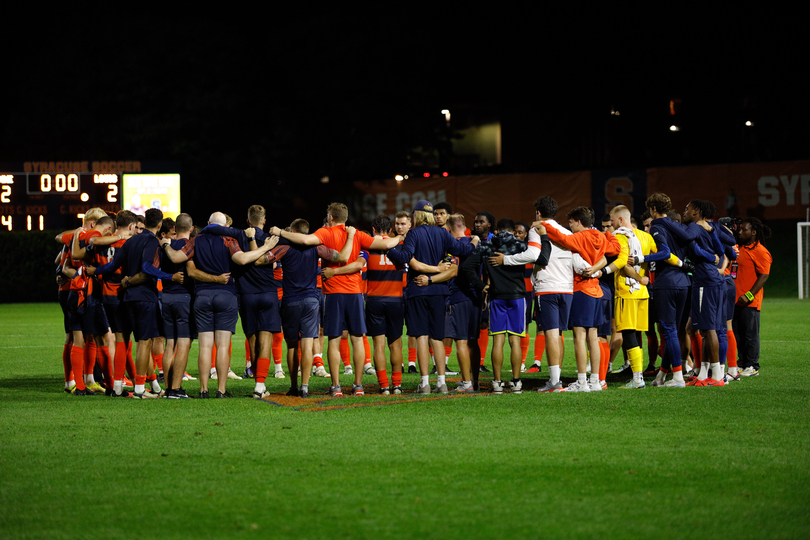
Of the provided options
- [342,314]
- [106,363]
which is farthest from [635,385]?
[106,363]

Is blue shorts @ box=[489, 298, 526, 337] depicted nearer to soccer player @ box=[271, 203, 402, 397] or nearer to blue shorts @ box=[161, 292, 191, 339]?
soccer player @ box=[271, 203, 402, 397]

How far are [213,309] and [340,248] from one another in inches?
63.0

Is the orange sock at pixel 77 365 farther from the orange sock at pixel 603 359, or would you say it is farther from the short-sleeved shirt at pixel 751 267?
the short-sleeved shirt at pixel 751 267

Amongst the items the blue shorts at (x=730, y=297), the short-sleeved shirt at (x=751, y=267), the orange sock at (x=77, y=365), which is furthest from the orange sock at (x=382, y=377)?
the short-sleeved shirt at (x=751, y=267)

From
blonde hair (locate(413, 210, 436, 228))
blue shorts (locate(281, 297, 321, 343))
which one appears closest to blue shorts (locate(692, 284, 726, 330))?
blonde hair (locate(413, 210, 436, 228))

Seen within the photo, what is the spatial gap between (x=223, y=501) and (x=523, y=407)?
4277mm

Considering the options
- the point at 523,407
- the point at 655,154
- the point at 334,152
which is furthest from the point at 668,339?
the point at 334,152

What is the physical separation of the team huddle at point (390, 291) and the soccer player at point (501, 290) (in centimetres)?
2

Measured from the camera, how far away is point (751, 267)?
40.5ft

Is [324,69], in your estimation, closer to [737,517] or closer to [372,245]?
[372,245]

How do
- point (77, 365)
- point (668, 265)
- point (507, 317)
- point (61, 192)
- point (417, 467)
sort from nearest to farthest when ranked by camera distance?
point (417, 467)
point (507, 317)
point (668, 265)
point (77, 365)
point (61, 192)

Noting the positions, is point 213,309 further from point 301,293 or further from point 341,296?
point 341,296

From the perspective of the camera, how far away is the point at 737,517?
5.35 m

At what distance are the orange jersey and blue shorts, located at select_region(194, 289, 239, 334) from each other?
3.63ft
